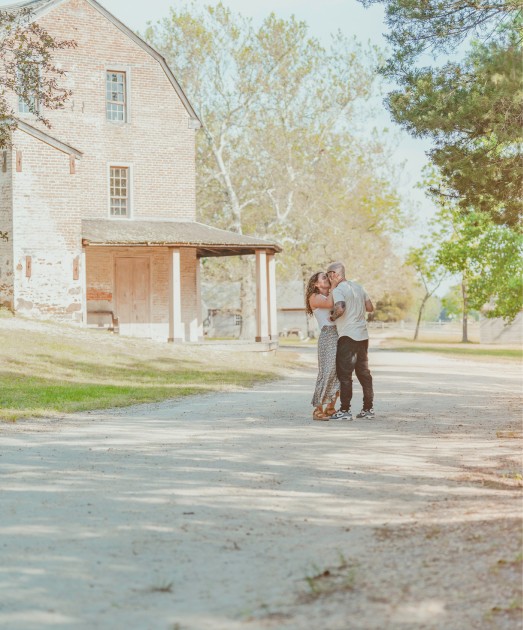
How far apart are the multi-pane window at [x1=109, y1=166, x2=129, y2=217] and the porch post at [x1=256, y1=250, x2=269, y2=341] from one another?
499 cm

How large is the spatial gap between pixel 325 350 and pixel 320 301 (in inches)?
24.8

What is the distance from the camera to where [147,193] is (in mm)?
33188

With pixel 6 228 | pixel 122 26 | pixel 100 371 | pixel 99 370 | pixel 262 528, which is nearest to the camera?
pixel 262 528

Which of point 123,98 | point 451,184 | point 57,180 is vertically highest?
point 123,98

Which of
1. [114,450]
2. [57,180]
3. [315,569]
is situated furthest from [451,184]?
[57,180]

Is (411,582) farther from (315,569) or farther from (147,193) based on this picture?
(147,193)

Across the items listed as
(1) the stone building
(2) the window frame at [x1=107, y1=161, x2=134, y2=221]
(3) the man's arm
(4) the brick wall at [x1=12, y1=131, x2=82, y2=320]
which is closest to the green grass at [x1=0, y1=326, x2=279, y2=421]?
(4) the brick wall at [x1=12, y1=131, x2=82, y2=320]

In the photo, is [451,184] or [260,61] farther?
[260,61]

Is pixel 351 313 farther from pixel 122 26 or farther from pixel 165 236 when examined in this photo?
pixel 122 26


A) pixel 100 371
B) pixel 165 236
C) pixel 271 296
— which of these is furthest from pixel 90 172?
pixel 100 371

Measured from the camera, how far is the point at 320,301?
12.3 meters

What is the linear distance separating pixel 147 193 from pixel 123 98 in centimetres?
333

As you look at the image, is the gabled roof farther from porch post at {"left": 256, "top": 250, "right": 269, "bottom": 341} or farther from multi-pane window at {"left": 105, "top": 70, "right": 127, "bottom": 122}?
porch post at {"left": 256, "top": 250, "right": 269, "bottom": 341}

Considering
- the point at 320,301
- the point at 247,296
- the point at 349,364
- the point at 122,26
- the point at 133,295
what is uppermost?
the point at 122,26
